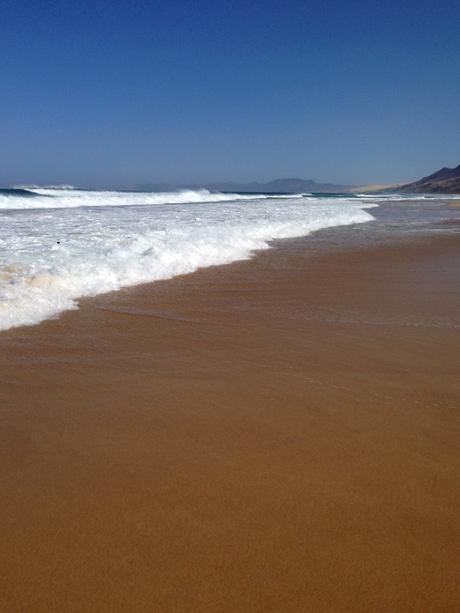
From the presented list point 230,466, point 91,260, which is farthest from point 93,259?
point 230,466

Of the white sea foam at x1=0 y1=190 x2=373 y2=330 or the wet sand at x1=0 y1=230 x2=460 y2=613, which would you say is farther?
the white sea foam at x1=0 y1=190 x2=373 y2=330

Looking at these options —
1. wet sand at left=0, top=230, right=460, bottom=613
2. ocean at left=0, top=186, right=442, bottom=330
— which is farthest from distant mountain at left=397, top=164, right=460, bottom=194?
wet sand at left=0, top=230, right=460, bottom=613

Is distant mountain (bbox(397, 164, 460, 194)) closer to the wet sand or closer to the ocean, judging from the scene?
the ocean

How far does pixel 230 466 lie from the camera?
6.85 ft

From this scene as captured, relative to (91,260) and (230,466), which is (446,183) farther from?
(230,466)

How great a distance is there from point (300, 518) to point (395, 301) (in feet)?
11.7

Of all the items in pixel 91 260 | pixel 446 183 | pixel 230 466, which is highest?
pixel 446 183

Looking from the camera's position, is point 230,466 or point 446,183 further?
point 446,183

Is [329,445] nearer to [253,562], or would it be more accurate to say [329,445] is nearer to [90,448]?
[253,562]

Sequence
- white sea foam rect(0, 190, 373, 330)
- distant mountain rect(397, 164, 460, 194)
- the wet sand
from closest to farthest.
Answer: the wet sand, white sea foam rect(0, 190, 373, 330), distant mountain rect(397, 164, 460, 194)

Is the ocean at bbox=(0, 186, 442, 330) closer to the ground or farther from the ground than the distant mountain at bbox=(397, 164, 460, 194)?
closer to the ground

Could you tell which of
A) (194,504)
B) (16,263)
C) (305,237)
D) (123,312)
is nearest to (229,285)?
(123,312)

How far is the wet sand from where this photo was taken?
1.50 meters

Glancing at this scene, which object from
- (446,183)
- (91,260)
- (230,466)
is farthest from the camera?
(446,183)
